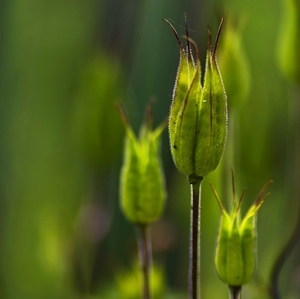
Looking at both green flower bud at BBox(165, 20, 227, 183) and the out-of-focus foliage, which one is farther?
the out-of-focus foliage

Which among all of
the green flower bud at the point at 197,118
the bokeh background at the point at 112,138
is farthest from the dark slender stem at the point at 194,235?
the bokeh background at the point at 112,138

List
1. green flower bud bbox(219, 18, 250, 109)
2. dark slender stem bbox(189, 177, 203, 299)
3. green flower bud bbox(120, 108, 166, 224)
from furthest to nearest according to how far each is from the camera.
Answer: green flower bud bbox(219, 18, 250, 109), green flower bud bbox(120, 108, 166, 224), dark slender stem bbox(189, 177, 203, 299)

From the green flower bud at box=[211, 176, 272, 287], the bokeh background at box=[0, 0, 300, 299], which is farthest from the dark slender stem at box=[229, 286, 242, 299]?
the bokeh background at box=[0, 0, 300, 299]

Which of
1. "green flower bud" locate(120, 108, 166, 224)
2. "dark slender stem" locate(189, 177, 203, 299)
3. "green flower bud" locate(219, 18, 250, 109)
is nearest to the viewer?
"dark slender stem" locate(189, 177, 203, 299)

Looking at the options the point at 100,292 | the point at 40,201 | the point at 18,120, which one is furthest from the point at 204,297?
the point at 18,120

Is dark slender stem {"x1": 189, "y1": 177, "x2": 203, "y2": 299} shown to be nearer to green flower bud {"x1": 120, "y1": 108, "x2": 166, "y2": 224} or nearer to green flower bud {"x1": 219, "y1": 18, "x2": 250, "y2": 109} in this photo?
green flower bud {"x1": 120, "y1": 108, "x2": 166, "y2": 224}

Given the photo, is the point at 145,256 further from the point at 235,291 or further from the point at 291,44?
the point at 291,44
